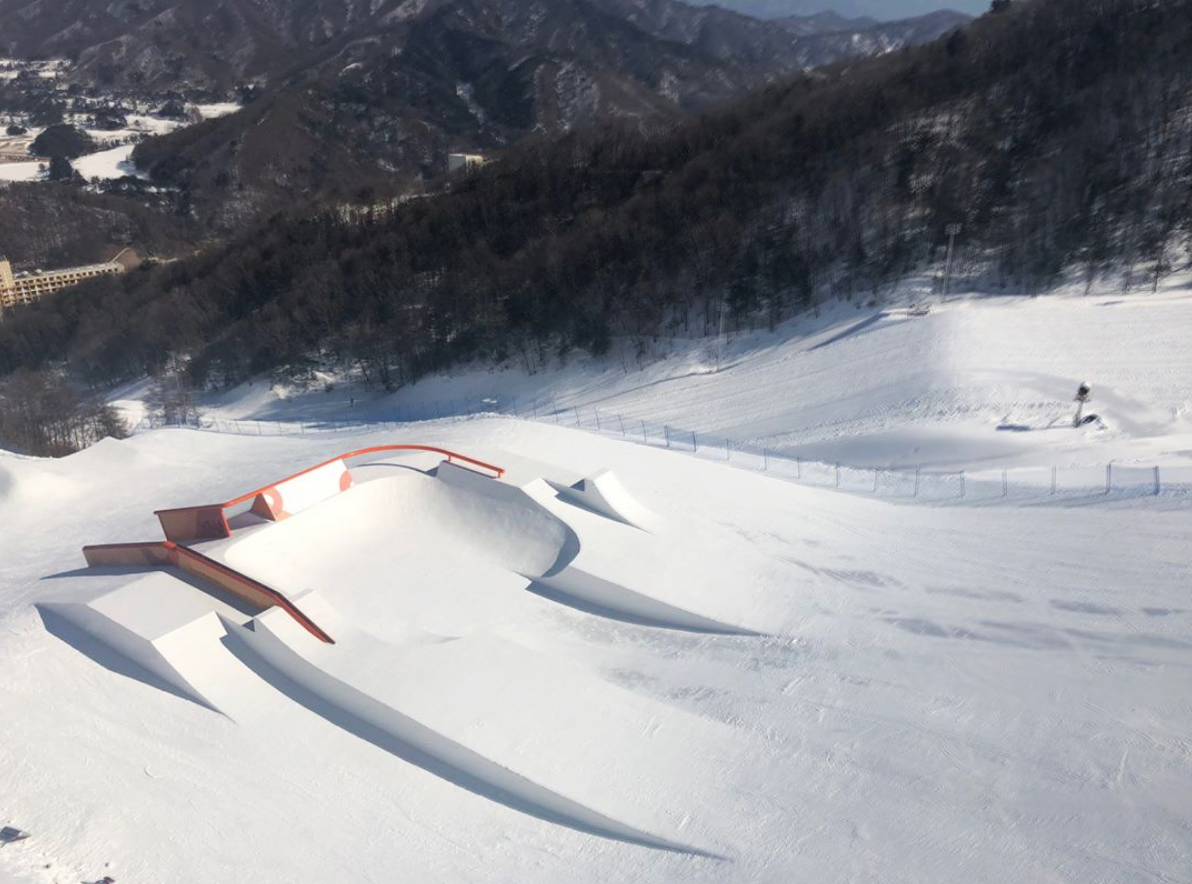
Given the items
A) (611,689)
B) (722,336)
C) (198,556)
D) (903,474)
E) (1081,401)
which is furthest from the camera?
(722,336)

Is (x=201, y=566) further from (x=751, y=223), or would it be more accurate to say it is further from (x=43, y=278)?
(x=43, y=278)

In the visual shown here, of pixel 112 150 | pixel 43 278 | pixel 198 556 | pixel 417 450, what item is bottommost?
pixel 198 556

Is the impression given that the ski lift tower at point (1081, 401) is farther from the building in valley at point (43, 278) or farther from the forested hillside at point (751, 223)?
the building in valley at point (43, 278)

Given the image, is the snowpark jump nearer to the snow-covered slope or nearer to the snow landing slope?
the snow landing slope

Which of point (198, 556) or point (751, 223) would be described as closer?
point (198, 556)

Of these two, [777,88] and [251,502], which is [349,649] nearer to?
[251,502]

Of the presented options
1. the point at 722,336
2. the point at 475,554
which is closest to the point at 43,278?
the point at 722,336
